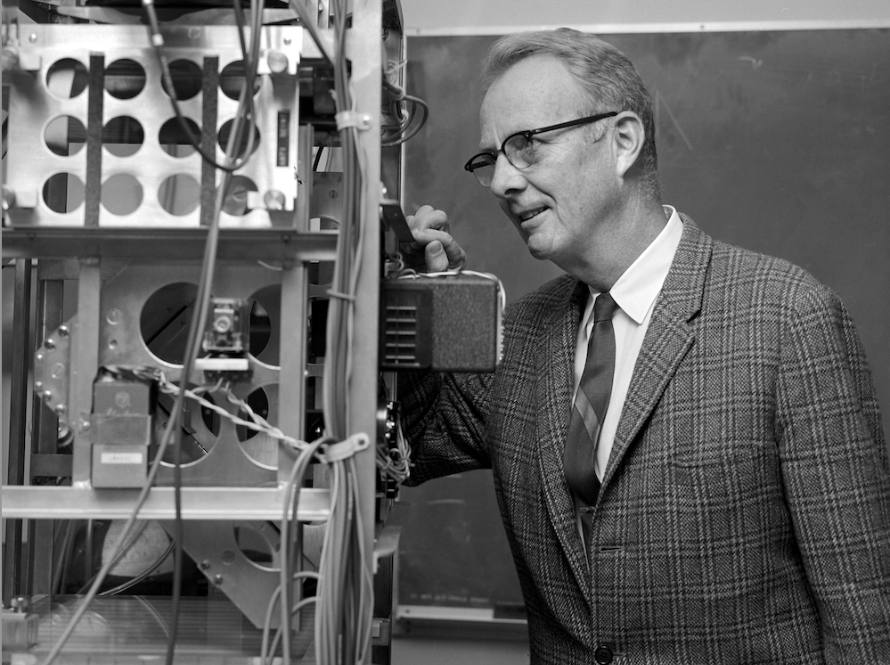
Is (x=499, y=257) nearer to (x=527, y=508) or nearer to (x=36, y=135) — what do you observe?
(x=527, y=508)

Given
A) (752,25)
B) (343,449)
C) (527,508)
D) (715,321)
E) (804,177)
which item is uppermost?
(752,25)

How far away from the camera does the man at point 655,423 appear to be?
121cm

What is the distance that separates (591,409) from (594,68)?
0.53 metres

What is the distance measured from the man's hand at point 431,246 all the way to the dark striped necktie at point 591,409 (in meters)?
0.24

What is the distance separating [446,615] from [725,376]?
1.18 metres

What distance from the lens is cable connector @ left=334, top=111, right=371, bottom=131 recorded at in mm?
910

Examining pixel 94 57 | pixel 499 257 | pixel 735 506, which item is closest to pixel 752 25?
pixel 499 257

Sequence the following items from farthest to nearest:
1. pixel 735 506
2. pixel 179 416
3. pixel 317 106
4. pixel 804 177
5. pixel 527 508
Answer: pixel 804 177 < pixel 527 508 < pixel 735 506 < pixel 317 106 < pixel 179 416

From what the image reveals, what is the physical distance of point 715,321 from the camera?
1310 millimetres

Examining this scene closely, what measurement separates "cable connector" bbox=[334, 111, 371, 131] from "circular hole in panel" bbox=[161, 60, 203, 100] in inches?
7.4

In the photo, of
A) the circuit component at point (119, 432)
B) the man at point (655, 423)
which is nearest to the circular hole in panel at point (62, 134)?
the circuit component at point (119, 432)

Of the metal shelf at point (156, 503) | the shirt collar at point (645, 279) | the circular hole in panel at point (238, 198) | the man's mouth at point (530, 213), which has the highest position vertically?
the man's mouth at point (530, 213)

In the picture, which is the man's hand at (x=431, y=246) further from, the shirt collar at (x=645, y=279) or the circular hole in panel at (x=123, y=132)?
the circular hole in panel at (x=123, y=132)

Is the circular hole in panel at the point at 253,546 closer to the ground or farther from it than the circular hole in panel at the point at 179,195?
closer to the ground
